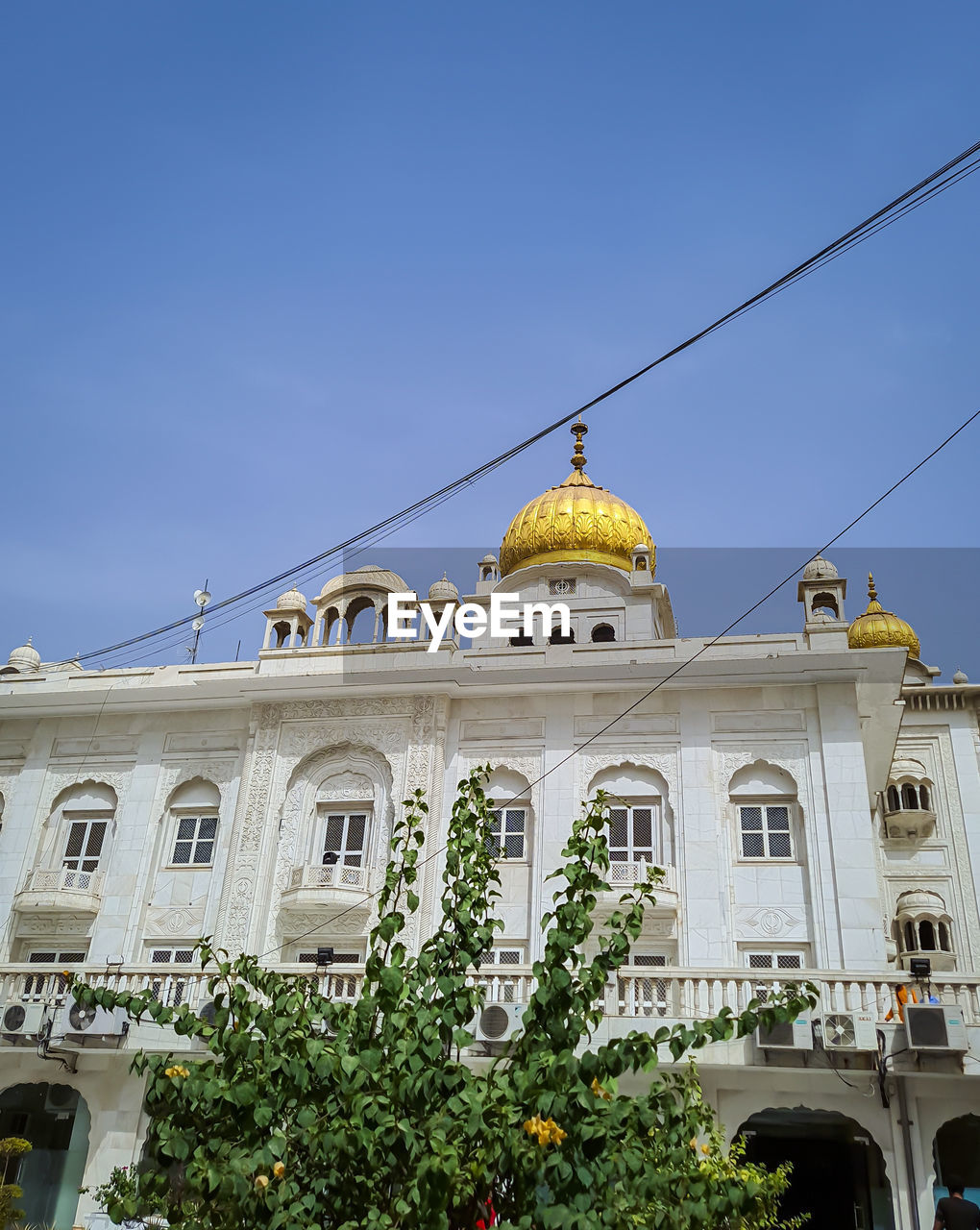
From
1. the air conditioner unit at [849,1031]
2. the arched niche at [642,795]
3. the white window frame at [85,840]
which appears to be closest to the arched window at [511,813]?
the arched niche at [642,795]

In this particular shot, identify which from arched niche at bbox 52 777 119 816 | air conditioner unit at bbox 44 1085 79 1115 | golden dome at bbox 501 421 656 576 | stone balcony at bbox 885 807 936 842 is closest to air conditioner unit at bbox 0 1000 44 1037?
air conditioner unit at bbox 44 1085 79 1115

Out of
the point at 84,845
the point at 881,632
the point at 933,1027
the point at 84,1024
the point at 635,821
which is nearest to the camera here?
the point at 933,1027

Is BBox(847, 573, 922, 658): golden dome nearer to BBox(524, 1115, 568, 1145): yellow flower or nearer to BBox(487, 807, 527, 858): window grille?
BBox(487, 807, 527, 858): window grille

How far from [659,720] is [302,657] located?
6068 mm

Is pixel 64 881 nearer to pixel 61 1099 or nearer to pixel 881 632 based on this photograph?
pixel 61 1099

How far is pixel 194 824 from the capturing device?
18.3m

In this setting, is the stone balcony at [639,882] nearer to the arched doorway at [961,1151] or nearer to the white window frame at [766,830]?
the white window frame at [766,830]

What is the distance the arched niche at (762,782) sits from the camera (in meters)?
16.4

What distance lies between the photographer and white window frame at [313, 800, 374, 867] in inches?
689

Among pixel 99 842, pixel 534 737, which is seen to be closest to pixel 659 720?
pixel 534 737

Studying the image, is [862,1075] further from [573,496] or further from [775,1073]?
[573,496]

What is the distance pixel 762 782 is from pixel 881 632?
16139mm

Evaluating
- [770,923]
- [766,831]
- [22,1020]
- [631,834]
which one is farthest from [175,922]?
[766,831]

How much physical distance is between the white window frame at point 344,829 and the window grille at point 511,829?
200 centimetres
